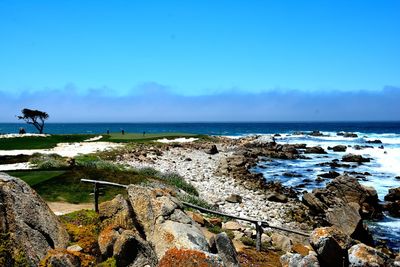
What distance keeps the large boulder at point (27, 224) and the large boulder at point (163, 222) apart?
2.31m

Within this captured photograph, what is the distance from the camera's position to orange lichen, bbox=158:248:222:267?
21.1 feet

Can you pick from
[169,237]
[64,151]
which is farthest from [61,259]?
[64,151]

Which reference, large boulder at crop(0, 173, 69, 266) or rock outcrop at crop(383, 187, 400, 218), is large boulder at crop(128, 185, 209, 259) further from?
rock outcrop at crop(383, 187, 400, 218)

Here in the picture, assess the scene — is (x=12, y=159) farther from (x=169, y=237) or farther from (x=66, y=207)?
(x=169, y=237)

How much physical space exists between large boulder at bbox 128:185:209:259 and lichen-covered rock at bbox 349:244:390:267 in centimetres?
355

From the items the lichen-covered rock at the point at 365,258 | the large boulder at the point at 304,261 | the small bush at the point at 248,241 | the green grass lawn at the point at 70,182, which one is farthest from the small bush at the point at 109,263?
the green grass lawn at the point at 70,182

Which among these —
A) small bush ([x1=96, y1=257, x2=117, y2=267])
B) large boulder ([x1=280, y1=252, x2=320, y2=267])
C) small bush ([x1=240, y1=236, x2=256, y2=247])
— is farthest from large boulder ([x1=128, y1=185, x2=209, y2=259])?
small bush ([x1=240, y1=236, x2=256, y2=247])

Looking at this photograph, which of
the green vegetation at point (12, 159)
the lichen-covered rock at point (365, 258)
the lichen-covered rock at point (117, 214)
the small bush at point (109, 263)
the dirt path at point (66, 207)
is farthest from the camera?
the green vegetation at point (12, 159)

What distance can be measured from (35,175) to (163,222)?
17.0 metres

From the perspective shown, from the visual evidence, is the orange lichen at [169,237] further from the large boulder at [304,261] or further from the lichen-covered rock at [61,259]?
the large boulder at [304,261]

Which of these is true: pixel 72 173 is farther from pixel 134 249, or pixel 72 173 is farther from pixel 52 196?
pixel 134 249

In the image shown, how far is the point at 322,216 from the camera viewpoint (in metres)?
26.7

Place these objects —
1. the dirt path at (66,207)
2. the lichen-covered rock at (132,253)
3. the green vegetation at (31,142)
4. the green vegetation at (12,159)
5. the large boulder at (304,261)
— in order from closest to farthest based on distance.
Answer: the large boulder at (304,261) → the lichen-covered rock at (132,253) → the dirt path at (66,207) → the green vegetation at (12,159) → the green vegetation at (31,142)

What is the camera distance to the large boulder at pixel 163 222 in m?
9.50
